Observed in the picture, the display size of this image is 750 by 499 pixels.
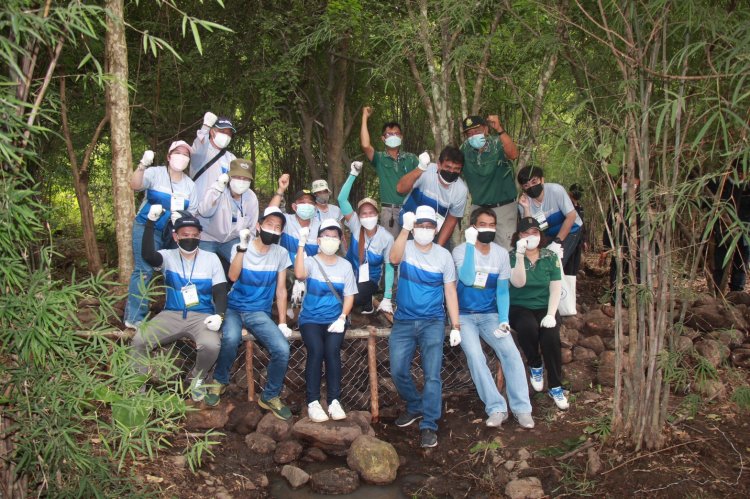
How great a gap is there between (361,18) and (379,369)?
4.52 meters

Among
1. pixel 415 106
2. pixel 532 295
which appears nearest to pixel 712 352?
pixel 532 295

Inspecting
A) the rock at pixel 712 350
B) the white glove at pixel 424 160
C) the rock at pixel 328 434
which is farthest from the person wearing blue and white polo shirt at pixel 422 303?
the rock at pixel 712 350

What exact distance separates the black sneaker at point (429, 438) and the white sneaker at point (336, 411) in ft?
2.04

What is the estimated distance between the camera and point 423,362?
5211 millimetres

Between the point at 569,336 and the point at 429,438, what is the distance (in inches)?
88.1

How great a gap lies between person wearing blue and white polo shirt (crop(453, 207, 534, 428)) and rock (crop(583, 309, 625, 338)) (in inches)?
73.5

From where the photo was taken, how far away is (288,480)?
4695mm

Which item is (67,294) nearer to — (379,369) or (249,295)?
(249,295)

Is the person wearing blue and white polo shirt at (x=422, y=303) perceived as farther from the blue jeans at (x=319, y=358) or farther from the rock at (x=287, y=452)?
the rock at (x=287, y=452)

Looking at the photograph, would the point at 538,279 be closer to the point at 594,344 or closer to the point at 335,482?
the point at 594,344

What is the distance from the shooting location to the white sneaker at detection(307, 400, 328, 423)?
16.6ft

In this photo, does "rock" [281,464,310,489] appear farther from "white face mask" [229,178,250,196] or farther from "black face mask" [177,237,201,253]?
"white face mask" [229,178,250,196]

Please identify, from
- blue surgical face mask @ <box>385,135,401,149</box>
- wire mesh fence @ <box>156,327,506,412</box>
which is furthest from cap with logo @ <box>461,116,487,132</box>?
wire mesh fence @ <box>156,327,506,412</box>

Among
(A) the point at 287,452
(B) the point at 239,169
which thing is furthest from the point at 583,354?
(B) the point at 239,169
